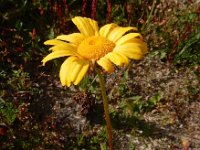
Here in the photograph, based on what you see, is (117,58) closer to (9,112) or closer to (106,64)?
(106,64)

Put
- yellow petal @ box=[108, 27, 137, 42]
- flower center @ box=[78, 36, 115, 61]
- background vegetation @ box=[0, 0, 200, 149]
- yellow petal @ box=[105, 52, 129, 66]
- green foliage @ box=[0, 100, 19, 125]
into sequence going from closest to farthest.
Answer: yellow petal @ box=[105, 52, 129, 66] → flower center @ box=[78, 36, 115, 61] → yellow petal @ box=[108, 27, 137, 42] → green foliage @ box=[0, 100, 19, 125] → background vegetation @ box=[0, 0, 200, 149]

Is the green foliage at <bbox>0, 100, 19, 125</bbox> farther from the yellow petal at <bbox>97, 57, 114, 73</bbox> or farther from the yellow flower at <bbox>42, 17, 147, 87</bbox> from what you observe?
the yellow petal at <bbox>97, 57, 114, 73</bbox>

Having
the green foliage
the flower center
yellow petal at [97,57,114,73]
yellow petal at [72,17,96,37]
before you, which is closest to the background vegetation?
the green foliage

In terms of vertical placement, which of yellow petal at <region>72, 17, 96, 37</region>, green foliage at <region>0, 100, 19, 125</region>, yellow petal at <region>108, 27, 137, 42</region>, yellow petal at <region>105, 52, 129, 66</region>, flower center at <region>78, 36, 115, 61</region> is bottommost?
green foliage at <region>0, 100, 19, 125</region>

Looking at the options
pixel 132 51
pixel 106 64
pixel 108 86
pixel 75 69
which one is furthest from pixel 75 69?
pixel 108 86

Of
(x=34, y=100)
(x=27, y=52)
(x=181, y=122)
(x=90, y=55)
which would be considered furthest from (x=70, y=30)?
(x=90, y=55)

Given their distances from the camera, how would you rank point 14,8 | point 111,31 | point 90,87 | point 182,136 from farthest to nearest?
1. point 14,8
2. point 90,87
3. point 182,136
4. point 111,31

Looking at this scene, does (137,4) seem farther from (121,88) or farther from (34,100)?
(34,100)
